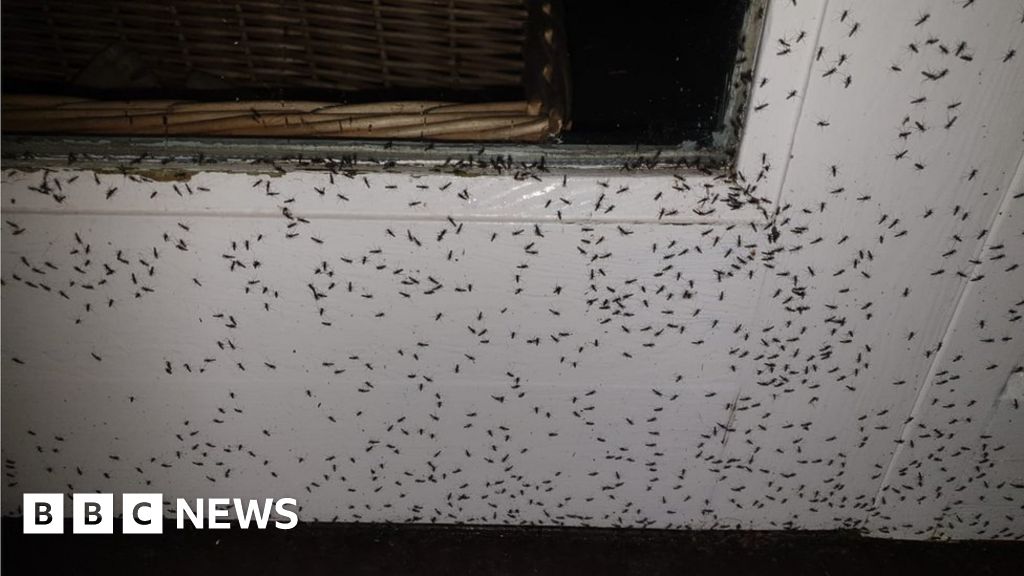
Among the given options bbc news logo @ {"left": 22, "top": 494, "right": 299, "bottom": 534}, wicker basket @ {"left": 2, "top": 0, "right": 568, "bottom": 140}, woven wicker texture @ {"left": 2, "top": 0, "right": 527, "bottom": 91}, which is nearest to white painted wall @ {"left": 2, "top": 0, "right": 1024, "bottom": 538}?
bbc news logo @ {"left": 22, "top": 494, "right": 299, "bottom": 534}

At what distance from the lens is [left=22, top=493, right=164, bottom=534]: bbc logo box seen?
1963 mm

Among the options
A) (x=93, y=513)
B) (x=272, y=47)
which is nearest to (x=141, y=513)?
(x=93, y=513)

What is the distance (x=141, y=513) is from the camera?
2.00 metres

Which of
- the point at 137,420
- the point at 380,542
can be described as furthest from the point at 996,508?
the point at 137,420

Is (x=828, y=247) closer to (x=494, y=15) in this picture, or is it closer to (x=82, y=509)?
(x=494, y=15)

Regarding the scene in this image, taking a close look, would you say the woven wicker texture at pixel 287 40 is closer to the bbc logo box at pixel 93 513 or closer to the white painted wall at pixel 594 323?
the white painted wall at pixel 594 323

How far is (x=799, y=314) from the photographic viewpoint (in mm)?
1553

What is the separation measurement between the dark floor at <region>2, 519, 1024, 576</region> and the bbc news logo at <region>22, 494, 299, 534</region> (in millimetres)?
30

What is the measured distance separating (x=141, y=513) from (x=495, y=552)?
0.99 meters

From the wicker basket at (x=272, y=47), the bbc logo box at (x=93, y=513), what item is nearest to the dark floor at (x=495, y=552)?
the bbc logo box at (x=93, y=513)

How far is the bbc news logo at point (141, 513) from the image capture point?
Answer: 6.46 feet

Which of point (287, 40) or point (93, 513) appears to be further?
point (287, 40)

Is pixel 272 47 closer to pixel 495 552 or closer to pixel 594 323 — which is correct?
pixel 594 323

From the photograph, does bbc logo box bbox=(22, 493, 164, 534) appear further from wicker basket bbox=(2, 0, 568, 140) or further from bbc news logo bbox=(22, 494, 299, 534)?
wicker basket bbox=(2, 0, 568, 140)
